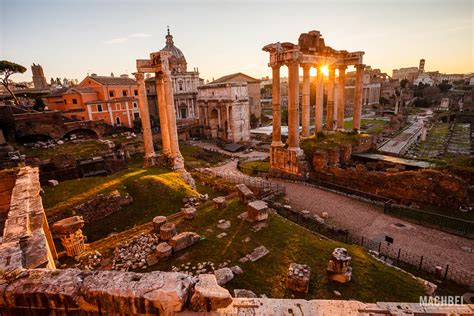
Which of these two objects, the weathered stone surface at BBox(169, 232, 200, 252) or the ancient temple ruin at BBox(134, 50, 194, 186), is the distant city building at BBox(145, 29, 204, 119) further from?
the weathered stone surface at BBox(169, 232, 200, 252)

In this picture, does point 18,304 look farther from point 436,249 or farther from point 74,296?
point 436,249

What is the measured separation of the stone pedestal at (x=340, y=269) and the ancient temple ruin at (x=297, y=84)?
31.6ft

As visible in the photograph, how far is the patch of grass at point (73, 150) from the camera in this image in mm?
20081

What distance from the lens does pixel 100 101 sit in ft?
114

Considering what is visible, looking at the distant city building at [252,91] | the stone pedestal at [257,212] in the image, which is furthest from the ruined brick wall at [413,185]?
the distant city building at [252,91]

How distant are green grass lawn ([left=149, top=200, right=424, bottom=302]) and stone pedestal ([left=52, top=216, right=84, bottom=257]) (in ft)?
9.61

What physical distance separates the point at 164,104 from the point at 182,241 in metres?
10.9

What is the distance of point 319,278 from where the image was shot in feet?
23.0

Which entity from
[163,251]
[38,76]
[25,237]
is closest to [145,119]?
[163,251]

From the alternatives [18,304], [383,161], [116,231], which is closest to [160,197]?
[116,231]

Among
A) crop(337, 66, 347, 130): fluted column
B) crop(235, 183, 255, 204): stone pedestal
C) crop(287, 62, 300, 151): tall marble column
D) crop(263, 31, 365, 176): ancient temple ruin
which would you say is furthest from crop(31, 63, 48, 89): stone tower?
crop(235, 183, 255, 204): stone pedestal

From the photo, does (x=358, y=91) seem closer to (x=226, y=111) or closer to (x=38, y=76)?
(x=226, y=111)

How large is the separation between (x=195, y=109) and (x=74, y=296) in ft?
150

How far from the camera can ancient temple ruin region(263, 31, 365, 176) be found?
1591 centimetres
